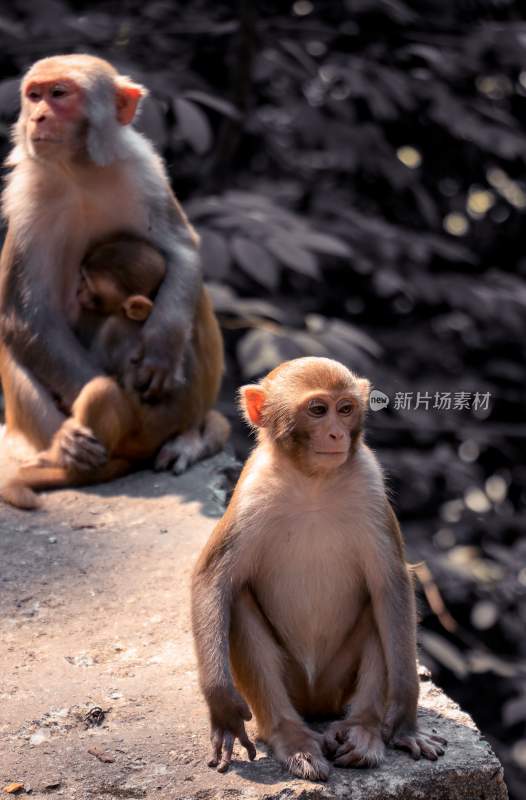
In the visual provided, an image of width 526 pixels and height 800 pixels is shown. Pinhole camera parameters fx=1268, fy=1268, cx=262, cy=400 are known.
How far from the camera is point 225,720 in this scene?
3.39m

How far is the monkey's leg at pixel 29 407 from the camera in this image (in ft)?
19.1

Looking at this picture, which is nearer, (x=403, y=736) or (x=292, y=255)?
(x=403, y=736)

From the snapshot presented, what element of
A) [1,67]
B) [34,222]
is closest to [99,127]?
[34,222]

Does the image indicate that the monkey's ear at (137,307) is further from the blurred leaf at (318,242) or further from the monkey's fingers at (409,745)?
the monkey's fingers at (409,745)

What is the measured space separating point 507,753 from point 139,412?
9.94 ft

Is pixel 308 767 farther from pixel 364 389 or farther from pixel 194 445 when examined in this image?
pixel 194 445

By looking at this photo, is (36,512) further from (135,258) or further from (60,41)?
(60,41)

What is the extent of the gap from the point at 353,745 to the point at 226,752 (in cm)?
34

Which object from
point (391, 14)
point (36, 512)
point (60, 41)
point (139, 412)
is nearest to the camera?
point (36, 512)

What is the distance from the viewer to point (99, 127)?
5633 millimetres

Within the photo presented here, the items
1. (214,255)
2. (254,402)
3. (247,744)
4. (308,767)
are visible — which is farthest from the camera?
(214,255)

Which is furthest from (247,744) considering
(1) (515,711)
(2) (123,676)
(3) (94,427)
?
(1) (515,711)

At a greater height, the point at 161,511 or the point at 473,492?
the point at 161,511

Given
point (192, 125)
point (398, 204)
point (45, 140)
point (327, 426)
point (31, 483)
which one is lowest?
point (398, 204)
